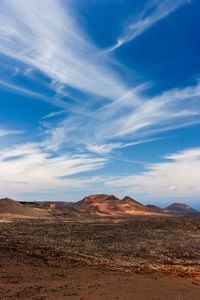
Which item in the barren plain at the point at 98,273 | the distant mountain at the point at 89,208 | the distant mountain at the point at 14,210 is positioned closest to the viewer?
the barren plain at the point at 98,273

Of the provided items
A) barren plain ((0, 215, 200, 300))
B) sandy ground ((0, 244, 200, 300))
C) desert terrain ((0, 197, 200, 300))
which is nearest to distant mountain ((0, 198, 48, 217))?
desert terrain ((0, 197, 200, 300))

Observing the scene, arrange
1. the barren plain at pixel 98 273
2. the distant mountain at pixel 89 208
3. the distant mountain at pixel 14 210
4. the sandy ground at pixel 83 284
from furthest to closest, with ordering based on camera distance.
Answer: the distant mountain at pixel 89 208, the distant mountain at pixel 14 210, the barren plain at pixel 98 273, the sandy ground at pixel 83 284

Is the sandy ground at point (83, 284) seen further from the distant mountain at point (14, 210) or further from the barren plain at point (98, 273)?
the distant mountain at point (14, 210)

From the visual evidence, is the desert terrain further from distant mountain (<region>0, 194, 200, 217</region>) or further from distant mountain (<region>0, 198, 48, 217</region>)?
distant mountain (<region>0, 194, 200, 217</region>)

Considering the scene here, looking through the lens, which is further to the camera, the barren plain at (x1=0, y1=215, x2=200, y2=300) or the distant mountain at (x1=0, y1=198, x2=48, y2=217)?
the distant mountain at (x1=0, y1=198, x2=48, y2=217)

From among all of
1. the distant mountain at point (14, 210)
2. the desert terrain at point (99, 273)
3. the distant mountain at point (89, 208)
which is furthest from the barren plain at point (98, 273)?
the distant mountain at point (89, 208)

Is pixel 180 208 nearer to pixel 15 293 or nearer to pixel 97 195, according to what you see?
pixel 97 195

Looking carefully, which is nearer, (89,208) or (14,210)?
(14,210)

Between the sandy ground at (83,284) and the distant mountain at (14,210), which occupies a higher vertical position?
the distant mountain at (14,210)

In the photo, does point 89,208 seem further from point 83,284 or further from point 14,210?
point 83,284

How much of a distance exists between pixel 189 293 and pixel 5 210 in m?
52.9

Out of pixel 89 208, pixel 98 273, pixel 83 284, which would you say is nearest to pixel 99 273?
pixel 98 273

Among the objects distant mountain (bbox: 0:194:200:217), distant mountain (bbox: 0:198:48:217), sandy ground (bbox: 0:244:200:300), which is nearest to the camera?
sandy ground (bbox: 0:244:200:300)

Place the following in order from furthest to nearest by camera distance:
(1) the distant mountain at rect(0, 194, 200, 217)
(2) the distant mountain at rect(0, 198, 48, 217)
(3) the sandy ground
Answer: (1) the distant mountain at rect(0, 194, 200, 217)
(2) the distant mountain at rect(0, 198, 48, 217)
(3) the sandy ground
